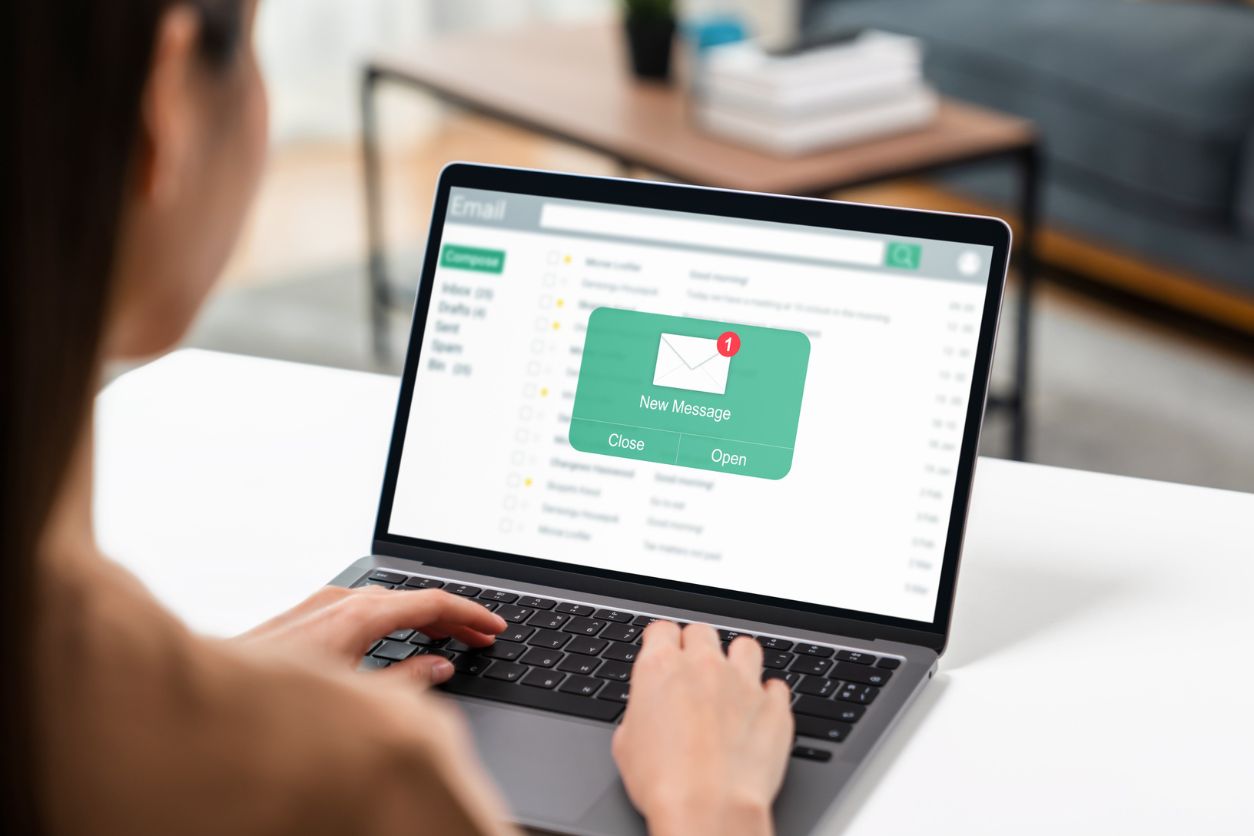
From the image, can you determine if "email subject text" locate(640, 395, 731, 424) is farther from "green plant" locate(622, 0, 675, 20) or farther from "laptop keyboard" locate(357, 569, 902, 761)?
"green plant" locate(622, 0, 675, 20)

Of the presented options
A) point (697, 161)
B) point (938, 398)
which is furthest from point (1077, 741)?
point (697, 161)

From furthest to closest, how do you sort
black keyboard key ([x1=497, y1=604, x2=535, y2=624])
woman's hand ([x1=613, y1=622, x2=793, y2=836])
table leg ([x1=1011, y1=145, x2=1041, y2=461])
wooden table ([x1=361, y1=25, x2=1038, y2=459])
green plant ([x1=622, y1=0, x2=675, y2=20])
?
green plant ([x1=622, y1=0, x2=675, y2=20])
table leg ([x1=1011, y1=145, x2=1041, y2=461])
wooden table ([x1=361, y1=25, x2=1038, y2=459])
black keyboard key ([x1=497, y1=604, x2=535, y2=624])
woman's hand ([x1=613, y1=622, x2=793, y2=836])

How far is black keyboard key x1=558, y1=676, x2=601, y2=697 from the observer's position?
78 cm

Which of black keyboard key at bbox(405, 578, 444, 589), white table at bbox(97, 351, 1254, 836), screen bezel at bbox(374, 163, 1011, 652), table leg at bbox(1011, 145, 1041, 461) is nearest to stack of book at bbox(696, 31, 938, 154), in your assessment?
table leg at bbox(1011, 145, 1041, 461)

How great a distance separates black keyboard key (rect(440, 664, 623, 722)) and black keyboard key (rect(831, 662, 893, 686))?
0.12m

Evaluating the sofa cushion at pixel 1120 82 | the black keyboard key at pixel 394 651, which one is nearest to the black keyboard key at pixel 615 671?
the black keyboard key at pixel 394 651

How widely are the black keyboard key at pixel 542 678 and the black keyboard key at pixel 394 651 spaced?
67 millimetres

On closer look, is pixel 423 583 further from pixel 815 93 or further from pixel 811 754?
pixel 815 93

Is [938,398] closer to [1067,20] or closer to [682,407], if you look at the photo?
[682,407]

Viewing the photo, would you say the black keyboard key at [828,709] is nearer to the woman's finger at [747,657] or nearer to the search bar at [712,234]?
the woman's finger at [747,657]

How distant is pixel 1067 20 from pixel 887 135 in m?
1.07

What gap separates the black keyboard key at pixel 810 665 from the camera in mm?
784

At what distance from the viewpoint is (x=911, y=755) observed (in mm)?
733

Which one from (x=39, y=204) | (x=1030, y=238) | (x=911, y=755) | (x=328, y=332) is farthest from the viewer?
(x=328, y=332)
